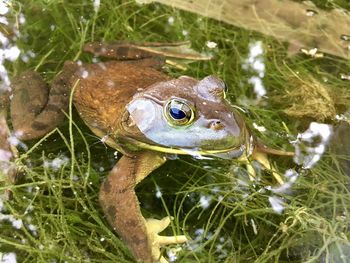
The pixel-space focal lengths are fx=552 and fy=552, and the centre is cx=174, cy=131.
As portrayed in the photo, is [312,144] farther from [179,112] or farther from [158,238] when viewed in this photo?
[158,238]

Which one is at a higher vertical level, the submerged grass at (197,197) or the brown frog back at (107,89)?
the brown frog back at (107,89)

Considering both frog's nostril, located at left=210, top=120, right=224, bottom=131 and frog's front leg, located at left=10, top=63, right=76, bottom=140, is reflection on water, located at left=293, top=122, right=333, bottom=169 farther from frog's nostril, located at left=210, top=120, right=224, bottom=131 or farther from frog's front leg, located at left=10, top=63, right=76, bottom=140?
frog's front leg, located at left=10, top=63, right=76, bottom=140

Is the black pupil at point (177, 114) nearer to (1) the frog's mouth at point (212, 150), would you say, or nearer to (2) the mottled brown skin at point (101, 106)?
(1) the frog's mouth at point (212, 150)

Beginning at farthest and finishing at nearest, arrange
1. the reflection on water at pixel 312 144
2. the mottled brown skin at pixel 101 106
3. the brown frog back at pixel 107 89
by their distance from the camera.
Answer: the reflection on water at pixel 312 144, the brown frog back at pixel 107 89, the mottled brown skin at pixel 101 106

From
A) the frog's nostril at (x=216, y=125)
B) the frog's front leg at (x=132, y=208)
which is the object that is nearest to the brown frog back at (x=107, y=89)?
the frog's front leg at (x=132, y=208)

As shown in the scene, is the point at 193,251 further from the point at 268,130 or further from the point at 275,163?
the point at 268,130

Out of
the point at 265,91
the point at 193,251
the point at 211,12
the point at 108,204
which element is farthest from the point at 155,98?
the point at 211,12
